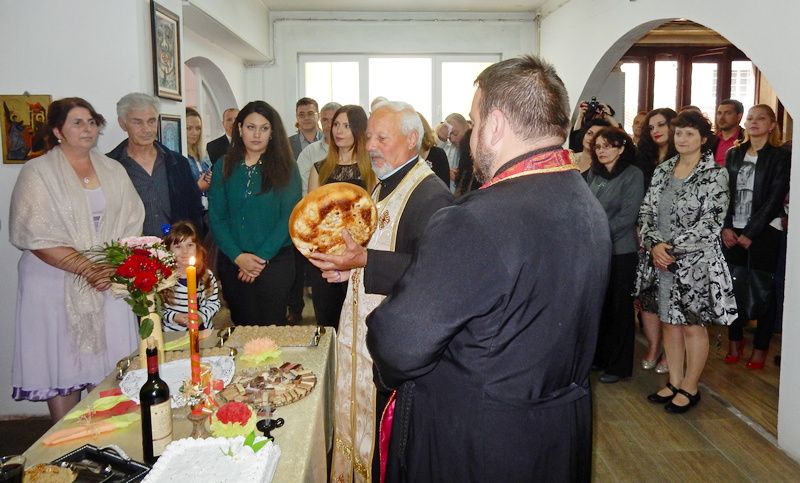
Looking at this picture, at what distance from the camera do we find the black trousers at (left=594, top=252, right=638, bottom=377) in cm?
415

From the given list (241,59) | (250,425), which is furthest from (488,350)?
(241,59)

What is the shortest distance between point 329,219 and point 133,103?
1749mm

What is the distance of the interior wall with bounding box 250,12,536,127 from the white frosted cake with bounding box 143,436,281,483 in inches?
317

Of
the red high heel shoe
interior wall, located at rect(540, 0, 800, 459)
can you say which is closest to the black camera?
interior wall, located at rect(540, 0, 800, 459)

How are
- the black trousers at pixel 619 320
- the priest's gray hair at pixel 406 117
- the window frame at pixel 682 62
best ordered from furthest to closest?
the window frame at pixel 682 62 < the black trousers at pixel 619 320 < the priest's gray hair at pixel 406 117

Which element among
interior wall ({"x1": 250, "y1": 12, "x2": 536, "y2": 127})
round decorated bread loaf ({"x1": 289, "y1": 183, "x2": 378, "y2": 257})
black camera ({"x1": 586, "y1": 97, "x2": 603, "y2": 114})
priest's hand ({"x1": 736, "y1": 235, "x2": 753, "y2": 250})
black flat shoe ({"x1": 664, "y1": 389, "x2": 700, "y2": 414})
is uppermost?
interior wall ({"x1": 250, "y1": 12, "x2": 536, "y2": 127})

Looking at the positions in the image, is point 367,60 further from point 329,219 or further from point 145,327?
point 145,327

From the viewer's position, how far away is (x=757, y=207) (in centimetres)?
441

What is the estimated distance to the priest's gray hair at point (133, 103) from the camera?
3.28 metres

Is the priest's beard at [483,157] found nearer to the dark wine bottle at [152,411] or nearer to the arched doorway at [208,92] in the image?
the dark wine bottle at [152,411]

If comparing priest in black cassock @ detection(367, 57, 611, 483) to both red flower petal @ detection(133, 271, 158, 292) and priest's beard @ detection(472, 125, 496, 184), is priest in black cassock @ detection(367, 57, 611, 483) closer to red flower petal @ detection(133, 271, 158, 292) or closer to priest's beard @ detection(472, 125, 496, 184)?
priest's beard @ detection(472, 125, 496, 184)

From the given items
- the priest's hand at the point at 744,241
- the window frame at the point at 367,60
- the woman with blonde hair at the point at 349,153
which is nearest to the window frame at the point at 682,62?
the window frame at the point at 367,60

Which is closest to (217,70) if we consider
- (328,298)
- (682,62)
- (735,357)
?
(328,298)

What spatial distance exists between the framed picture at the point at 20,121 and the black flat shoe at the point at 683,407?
3.82 metres
